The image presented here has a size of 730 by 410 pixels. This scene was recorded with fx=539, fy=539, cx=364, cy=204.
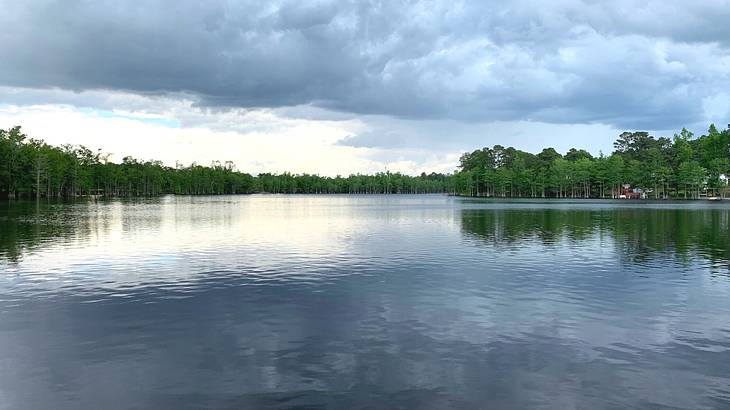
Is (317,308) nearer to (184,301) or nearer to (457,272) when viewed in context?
(184,301)

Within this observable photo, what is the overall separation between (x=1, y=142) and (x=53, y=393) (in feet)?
496

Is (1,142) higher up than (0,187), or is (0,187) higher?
(1,142)

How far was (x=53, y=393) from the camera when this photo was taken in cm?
1270

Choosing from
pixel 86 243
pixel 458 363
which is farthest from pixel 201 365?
pixel 86 243

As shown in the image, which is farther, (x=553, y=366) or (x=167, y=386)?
(x=553, y=366)

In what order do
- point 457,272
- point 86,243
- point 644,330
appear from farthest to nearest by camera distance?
1. point 86,243
2. point 457,272
3. point 644,330

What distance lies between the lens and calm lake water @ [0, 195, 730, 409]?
42.0 feet

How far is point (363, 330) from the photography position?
18.0 m

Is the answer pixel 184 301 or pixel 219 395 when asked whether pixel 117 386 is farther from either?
pixel 184 301

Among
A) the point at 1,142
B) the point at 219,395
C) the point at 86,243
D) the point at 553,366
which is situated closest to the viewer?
the point at 219,395

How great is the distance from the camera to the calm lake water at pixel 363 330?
42.0 feet

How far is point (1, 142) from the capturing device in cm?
13638

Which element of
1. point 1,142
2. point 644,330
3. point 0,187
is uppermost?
point 1,142

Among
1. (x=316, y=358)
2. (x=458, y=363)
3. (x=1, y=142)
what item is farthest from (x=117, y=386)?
(x=1, y=142)
